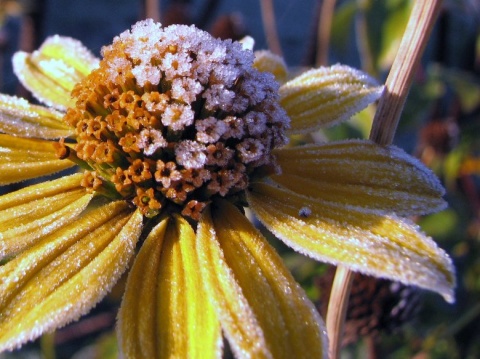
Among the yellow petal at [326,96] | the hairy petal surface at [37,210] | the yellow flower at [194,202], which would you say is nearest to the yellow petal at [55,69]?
the yellow flower at [194,202]

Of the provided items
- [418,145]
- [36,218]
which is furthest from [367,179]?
[418,145]

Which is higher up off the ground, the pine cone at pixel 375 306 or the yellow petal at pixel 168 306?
the yellow petal at pixel 168 306

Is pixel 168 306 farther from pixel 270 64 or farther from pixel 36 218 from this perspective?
pixel 270 64

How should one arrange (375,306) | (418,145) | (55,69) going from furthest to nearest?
(418,145) < (375,306) < (55,69)

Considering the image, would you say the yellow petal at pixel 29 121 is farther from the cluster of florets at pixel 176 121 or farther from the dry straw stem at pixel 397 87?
the dry straw stem at pixel 397 87

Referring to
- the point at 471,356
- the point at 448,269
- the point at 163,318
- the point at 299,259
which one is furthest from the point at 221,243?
the point at 471,356

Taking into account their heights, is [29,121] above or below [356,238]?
above
